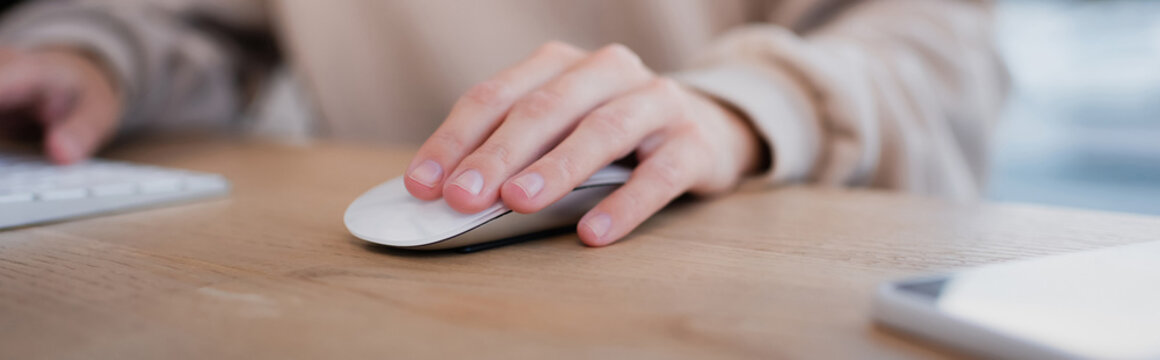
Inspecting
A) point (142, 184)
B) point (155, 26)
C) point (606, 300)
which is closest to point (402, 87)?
point (155, 26)

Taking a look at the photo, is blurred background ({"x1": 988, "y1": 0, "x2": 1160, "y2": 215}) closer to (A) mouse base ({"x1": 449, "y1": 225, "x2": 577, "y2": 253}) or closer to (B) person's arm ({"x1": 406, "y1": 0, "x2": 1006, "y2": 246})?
(B) person's arm ({"x1": 406, "y1": 0, "x2": 1006, "y2": 246})

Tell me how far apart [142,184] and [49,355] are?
0.94 feet

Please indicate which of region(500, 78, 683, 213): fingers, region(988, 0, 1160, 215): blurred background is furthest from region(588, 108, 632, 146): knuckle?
region(988, 0, 1160, 215): blurred background

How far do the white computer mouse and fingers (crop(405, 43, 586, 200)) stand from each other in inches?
0.5

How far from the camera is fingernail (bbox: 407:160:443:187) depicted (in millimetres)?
343

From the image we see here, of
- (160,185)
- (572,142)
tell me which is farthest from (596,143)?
(160,185)

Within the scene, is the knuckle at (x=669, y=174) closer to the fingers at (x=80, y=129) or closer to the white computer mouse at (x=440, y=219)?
the white computer mouse at (x=440, y=219)

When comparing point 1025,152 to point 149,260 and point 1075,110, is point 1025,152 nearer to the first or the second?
point 1075,110

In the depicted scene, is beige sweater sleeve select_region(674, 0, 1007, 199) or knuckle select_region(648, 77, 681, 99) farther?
beige sweater sleeve select_region(674, 0, 1007, 199)

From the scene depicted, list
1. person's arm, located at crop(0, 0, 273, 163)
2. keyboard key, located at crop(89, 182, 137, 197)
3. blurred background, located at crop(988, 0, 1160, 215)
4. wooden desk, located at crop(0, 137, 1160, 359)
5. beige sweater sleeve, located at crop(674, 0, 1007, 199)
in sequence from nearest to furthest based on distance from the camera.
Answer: wooden desk, located at crop(0, 137, 1160, 359) → keyboard key, located at crop(89, 182, 137, 197) → beige sweater sleeve, located at crop(674, 0, 1007, 199) → person's arm, located at crop(0, 0, 273, 163) → blurred background, located at crop(988, 0, 1160, 215)

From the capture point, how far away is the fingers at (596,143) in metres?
0.34

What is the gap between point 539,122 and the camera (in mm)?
377

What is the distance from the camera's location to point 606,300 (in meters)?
0.25

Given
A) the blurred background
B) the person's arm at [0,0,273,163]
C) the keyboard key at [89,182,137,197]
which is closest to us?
the keyboard key at [89,182,137,197]
